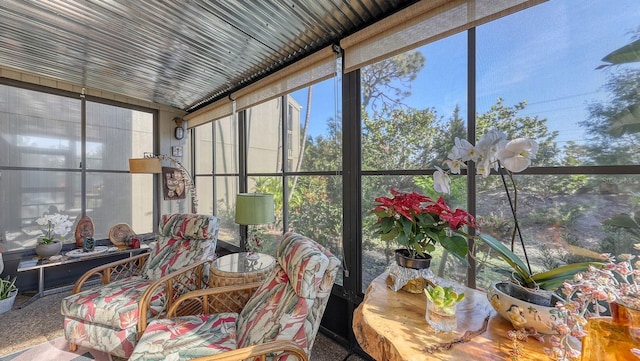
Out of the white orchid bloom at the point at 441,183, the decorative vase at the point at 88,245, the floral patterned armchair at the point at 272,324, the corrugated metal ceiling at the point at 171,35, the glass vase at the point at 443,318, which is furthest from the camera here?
the decorative vase at the point at 88,245

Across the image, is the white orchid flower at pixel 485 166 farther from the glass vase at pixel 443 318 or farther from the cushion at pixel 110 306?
the cushion at pixel 110 306

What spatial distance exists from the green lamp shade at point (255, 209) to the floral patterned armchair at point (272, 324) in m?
0.57

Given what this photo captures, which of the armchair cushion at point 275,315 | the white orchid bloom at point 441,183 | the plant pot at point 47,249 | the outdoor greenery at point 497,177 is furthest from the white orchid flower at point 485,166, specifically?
the plant pot at point 47,249

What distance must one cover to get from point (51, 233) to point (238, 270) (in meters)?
2.85

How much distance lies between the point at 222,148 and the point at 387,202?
3.26 metres

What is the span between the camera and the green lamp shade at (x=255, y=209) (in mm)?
2137

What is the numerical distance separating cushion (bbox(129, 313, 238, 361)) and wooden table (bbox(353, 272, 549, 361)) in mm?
938

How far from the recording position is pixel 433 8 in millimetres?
1512

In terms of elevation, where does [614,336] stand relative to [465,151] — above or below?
below

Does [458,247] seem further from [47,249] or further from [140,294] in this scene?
[47,249]

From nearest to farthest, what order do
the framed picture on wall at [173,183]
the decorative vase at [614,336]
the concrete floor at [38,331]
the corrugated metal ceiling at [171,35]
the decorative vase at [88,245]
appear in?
the decorative vase at [614,336] → the corrugated metal ceiling at [171,35] → the concrete floor at [38,331] → the decorative vase at [88,245] → the framed picture on wall at [173,183]

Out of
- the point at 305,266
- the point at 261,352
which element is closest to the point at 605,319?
the point at 305,266

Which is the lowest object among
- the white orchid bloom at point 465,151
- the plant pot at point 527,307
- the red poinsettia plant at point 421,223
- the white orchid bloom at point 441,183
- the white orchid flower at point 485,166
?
the plant pot at point 527,307

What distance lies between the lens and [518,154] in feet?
2.88
